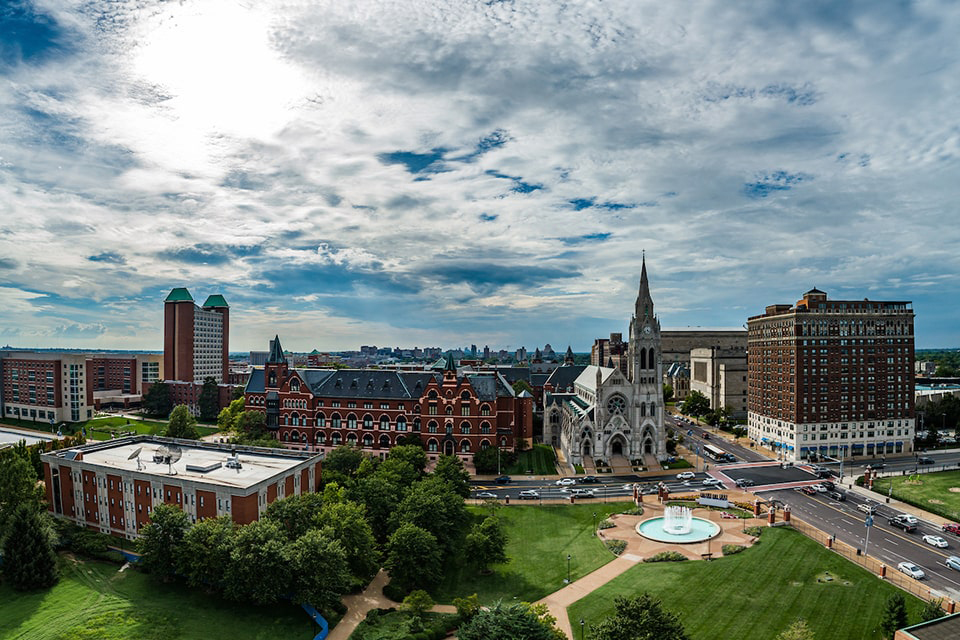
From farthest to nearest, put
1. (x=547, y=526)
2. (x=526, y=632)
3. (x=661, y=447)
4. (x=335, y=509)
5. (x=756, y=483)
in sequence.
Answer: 1. (x=661, y=447)
2. (x=756, y=483)
3. (x=547, y=526)
4. (x=335, y=509)
5. (x=526, y=632)

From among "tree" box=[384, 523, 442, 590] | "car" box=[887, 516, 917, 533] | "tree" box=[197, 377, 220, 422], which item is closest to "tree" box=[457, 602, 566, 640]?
"tree" box=[384, 523, 442, 590]

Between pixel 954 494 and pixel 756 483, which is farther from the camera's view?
pixel 756 483

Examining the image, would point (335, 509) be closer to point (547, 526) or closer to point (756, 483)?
point (547, 526)

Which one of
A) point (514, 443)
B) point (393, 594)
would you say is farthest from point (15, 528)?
point (514, 443)

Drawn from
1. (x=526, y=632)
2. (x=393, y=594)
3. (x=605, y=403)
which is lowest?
(x=393, y=594)

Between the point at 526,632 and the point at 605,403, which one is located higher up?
the point at 605,403

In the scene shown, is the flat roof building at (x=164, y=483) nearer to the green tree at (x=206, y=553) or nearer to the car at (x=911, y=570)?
the green tree at (x=206, y=553)

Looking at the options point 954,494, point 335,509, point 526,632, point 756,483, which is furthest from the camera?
point 756,483
